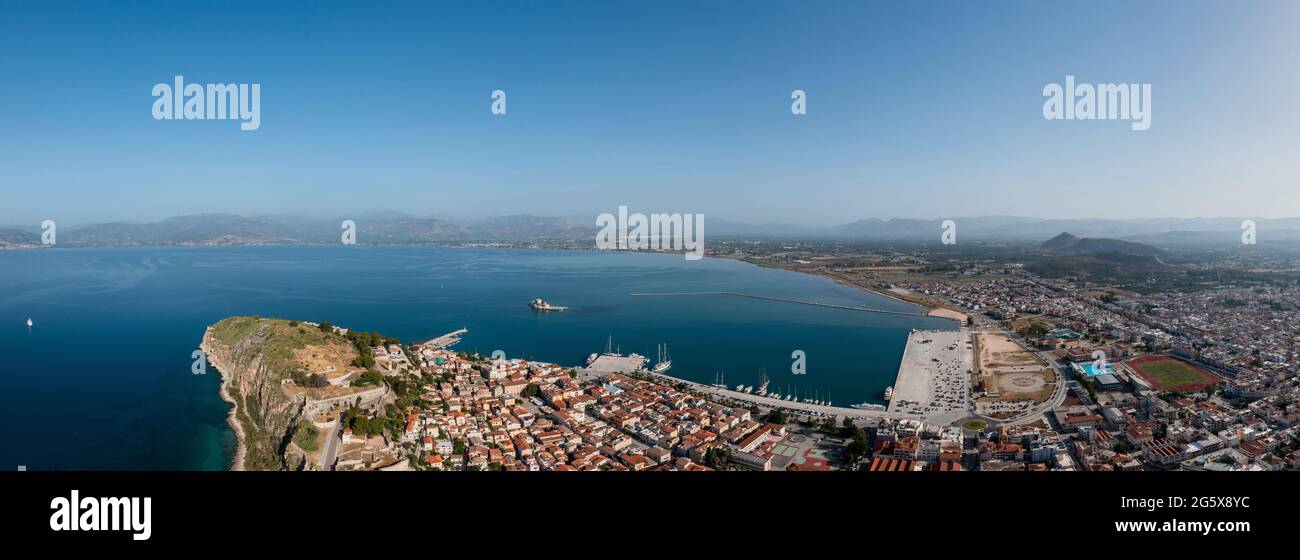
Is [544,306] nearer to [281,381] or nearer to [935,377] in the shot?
[281,381]

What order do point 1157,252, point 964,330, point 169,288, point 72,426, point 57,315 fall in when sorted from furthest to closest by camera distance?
point 1157,252 < point 169,288 < point 57,315 < point 964,330 < point 72,426

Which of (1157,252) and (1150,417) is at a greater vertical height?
(1157,252)

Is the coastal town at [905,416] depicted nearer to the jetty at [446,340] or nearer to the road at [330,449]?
the road at [330,449]

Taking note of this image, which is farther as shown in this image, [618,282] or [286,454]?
[618,282]

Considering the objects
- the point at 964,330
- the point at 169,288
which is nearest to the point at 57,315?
the point at 169,288

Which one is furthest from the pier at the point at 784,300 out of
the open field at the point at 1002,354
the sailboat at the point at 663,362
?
the sailboat at the point at 663,362
